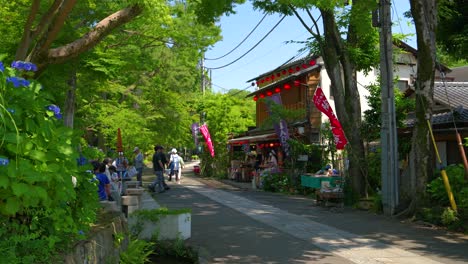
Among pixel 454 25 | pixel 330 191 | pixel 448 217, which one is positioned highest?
pixel 454 25

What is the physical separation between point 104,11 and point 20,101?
37.4 ft

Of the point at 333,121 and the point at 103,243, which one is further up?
the point at 333,121

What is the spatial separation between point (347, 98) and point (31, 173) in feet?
44.4

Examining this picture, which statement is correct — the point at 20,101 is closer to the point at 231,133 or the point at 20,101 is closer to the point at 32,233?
the point at 32,233

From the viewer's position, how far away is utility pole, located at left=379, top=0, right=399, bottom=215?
13406 millimetres

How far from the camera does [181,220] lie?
8.82 meters

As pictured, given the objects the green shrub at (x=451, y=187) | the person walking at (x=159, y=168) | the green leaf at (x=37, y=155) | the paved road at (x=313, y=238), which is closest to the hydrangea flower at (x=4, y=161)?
the green leaf at (x=37, y=155)

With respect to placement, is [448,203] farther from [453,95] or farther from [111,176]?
[111,176]

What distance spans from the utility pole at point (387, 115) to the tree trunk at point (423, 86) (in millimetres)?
893

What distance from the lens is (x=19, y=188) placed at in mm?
3295

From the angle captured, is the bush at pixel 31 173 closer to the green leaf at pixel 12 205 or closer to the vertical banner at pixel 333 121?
the green leaf at pixel 12 205

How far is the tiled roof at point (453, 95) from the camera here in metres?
17.4

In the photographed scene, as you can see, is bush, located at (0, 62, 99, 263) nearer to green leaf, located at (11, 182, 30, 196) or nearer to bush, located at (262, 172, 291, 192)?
green leaf, located at (11, 182, 30, 196)

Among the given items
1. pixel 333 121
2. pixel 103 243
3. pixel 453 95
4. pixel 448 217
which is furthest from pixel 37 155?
pixel 453 95
